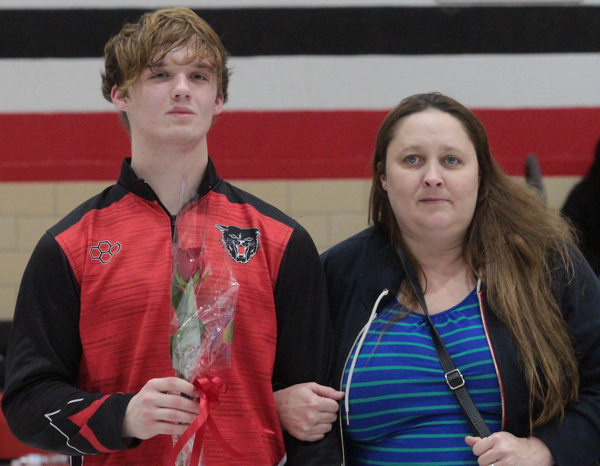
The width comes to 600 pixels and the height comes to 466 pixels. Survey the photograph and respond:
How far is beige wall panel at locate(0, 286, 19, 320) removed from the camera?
A: 318 centimetres

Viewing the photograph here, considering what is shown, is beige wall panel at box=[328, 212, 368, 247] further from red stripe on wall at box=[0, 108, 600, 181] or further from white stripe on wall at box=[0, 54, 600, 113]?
white stripe on wall at box=[0, 54, 600, 113]

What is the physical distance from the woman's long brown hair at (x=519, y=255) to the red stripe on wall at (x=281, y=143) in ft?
4.12

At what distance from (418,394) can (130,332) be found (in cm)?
66

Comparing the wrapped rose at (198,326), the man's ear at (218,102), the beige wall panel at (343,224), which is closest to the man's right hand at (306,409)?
the wrapped rose at (198,326)

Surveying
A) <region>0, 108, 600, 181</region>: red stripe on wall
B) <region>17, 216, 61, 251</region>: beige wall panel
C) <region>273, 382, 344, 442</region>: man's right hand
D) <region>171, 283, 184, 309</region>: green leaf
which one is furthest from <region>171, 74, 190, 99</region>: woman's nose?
<region>17, 216, 61, 251</region>: beige wall panel

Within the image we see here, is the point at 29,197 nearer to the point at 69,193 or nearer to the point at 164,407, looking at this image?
the point at 69,193

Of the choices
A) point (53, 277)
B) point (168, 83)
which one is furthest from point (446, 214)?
point (53, 277)

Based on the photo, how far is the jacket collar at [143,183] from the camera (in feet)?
5.31

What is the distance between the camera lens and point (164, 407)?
1356mm

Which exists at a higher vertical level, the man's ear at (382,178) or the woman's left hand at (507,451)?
the man's ear at (382,178)

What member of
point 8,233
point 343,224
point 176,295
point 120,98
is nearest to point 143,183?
point 120,98

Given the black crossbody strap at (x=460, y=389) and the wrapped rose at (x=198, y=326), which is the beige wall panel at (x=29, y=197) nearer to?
the wrapped rose at (x=198, y=326)

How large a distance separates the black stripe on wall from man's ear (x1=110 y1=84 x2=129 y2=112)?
158 centimetres

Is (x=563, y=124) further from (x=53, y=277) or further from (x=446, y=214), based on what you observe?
(x=53, y=277)
